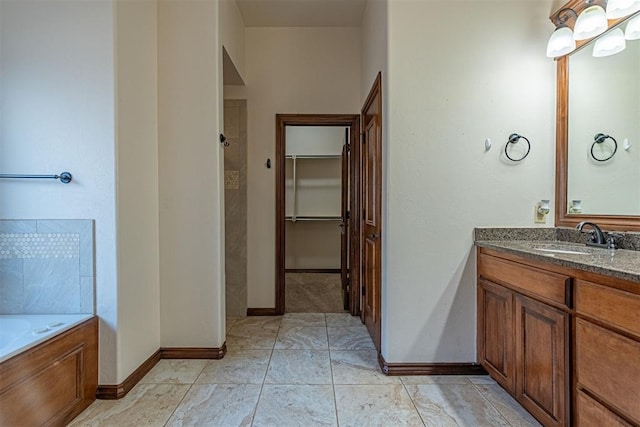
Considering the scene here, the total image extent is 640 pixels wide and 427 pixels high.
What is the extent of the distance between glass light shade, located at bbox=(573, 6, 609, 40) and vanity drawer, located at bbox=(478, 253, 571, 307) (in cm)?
141

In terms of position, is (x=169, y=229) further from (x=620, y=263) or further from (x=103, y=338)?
(x=620, y=263)

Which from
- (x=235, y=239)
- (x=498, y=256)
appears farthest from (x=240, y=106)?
(x=498, y=256)

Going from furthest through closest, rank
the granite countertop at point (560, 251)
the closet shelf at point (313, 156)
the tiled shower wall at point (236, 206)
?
the closet shelf at point (313, 156) → the tiled shower wall at point (236, 206) → the granite countertop at point (560, 251)

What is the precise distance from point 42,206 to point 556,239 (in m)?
3.11

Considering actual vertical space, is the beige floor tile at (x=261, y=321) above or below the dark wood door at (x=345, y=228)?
below

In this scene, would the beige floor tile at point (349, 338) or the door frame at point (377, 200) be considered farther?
the beige floor tile at point (349, 338)

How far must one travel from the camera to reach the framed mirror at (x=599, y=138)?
5.96 feet

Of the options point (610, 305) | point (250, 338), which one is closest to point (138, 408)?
point (250, 338)

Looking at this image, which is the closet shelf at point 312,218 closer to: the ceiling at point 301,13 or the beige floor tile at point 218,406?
the ceiling at point 301,13

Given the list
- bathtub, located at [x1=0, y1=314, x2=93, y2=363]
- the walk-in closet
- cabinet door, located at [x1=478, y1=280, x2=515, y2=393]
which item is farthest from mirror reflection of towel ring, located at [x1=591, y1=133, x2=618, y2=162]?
the walk-in closet

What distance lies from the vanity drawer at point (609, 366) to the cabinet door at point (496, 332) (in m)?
0.47

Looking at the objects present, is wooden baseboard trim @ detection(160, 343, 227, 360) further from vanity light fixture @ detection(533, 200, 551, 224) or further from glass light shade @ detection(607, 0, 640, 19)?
glass light shade @ detection(607, 0, 640, 19)

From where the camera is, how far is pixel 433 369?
2223 millimetres

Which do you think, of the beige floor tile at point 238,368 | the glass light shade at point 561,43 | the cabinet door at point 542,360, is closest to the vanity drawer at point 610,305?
the cabinet door at point 542,360
